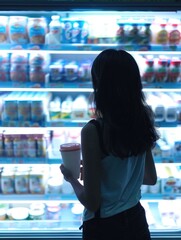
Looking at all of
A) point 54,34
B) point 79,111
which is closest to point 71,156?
point 79,111

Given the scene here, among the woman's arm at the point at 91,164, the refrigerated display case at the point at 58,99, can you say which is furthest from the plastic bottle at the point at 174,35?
the woman's arm at the point at 91,164

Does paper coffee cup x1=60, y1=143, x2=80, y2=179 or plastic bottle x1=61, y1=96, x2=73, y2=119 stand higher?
plastic bottle x1=61, y1=96, x2=73, y2=119

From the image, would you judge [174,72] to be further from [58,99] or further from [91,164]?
[91,164]

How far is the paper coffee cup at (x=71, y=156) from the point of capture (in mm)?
1515

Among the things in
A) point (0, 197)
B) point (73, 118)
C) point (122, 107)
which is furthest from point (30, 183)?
point (122, 107)

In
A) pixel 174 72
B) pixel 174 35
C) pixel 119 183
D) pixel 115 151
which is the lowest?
pixel 119 183

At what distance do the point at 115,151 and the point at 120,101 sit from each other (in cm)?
19

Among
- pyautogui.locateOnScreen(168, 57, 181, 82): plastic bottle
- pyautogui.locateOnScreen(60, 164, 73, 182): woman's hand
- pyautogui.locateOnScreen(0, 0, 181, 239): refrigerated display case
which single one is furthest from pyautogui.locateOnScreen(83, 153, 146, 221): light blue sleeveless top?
pyautogui.locateOnScreen(168, 57, 181, 82): plastic bottle

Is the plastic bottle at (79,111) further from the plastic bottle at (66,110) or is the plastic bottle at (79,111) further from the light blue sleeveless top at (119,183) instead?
the light blue sleeveless top at (119,183)

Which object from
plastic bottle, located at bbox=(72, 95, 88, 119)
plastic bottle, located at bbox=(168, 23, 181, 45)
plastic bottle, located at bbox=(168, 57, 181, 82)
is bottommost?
plastic bottle, located at bbox=(72, 95, 88, 119)

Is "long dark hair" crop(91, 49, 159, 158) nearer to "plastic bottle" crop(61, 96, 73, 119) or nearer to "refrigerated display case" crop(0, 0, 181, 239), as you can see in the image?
"refrigerated display case" crop(0, 0, 181, 239)

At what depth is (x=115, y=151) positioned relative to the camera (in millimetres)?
1251

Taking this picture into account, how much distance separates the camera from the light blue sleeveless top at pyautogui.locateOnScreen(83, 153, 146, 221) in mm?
1307

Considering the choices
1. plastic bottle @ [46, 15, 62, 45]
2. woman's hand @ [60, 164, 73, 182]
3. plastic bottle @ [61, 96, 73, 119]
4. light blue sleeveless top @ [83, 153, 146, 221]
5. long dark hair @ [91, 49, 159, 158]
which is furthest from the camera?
plastic bottle @ [61, 96, 73, 119]
